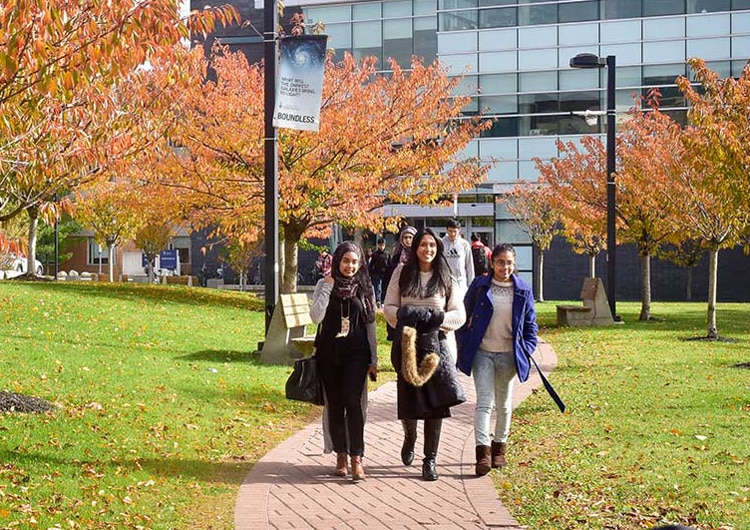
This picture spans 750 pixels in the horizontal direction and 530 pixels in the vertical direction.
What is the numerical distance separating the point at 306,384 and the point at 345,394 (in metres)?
0.31

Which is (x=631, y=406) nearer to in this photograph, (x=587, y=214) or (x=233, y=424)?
(x=233, y=424)

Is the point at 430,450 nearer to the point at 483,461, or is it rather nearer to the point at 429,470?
the point at 429,470

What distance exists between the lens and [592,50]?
140ft

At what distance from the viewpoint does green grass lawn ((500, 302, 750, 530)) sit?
288 inches

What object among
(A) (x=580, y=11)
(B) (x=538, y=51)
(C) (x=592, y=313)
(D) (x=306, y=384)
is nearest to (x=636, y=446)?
(D) (x=306, y=384)

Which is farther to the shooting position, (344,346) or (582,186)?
(582,186)

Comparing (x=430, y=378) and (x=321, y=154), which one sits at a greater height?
(x=321, y=154)

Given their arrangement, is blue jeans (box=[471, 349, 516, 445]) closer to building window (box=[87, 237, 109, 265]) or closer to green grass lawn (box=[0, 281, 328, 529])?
green grass lawn (box=[0, 281, 328, 529])

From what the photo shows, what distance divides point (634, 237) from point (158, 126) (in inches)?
662

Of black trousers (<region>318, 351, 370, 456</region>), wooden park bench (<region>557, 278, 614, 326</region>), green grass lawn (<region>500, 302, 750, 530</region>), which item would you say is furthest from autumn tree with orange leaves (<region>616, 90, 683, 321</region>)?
black trousers (<region>318, 351, 370, 456</region>)

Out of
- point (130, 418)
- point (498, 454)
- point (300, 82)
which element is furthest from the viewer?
point (300, 82)

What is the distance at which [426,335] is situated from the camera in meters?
8.52

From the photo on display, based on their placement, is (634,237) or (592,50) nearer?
(634,237)

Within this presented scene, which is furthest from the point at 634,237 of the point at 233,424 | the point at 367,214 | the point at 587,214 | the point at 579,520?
the point at 579,520
